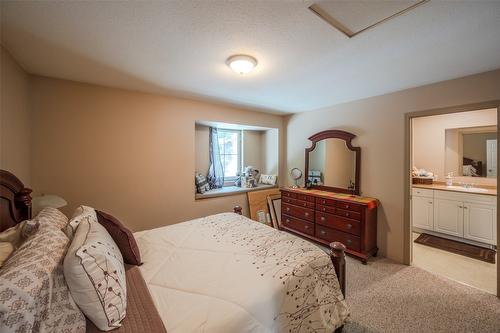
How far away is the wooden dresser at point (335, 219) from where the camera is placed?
2779mm

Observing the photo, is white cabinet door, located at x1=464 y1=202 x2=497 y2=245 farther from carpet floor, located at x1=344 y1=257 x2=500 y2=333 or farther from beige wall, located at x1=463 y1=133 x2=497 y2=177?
carpet floor, located at x1=344 y1=257 x2=500 y2=333

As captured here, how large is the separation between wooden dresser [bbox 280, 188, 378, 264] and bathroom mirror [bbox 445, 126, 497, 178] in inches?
91.1

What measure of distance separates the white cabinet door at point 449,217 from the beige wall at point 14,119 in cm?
569

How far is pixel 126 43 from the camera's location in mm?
1593

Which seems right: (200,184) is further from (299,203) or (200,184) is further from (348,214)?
(348,214)

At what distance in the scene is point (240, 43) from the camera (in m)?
1.59

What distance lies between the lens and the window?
4.29m

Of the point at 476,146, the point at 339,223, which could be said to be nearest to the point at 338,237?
the point at 339,223

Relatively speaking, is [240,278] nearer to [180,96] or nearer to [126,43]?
[126,43]

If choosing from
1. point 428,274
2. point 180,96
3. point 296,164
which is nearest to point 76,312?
point 180,96

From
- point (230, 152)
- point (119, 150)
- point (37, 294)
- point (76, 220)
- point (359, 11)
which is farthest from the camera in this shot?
point (230, 152)

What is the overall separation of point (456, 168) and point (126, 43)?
17.9 ft

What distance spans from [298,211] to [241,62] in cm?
268

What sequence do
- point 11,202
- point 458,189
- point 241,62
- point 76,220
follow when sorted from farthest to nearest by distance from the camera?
point 458,189, point 241,62, point 11,202, point 76,220
